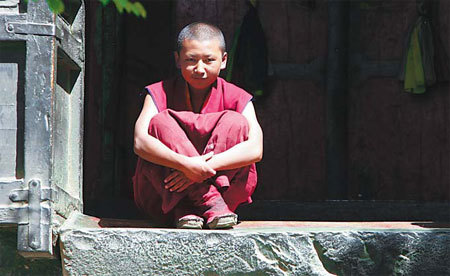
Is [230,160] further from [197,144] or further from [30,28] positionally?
[30,28]

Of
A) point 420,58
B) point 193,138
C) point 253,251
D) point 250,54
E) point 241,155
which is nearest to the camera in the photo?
point 253,251

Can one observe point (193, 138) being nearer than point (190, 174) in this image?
No

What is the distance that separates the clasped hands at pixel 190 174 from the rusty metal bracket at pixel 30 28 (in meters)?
0.88

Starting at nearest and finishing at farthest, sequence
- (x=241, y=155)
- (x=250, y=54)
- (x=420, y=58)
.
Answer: (x=241, y=155)
(x=420, y=58)
(x=250, y=54)

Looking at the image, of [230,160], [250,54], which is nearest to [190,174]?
[230,160]

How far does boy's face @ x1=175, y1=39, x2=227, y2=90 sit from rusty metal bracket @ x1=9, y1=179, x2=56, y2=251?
0.91 metres

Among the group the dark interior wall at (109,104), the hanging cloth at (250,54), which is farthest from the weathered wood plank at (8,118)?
the hanging cloth at (250,54)

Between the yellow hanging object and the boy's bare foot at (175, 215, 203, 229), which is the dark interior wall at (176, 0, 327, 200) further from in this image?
the boy's bare foot at (175, 215, 203, 229)

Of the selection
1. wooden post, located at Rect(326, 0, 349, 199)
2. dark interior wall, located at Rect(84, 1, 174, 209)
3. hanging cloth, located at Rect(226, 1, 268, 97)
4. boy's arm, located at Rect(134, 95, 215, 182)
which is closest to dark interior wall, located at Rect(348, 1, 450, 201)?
wooden post, located at Rect(326, 0, 349, 199)

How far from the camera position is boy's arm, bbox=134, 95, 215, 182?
483cm

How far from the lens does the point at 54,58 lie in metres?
4.98

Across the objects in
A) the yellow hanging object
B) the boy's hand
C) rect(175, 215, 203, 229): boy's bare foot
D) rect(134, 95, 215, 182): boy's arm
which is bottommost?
rect(175, 215, 203, 229): boy's bare foot

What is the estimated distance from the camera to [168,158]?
192 inches

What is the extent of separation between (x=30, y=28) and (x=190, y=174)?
102cm
